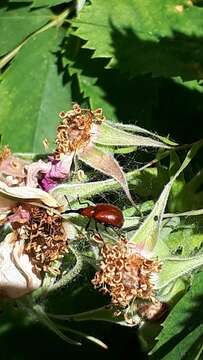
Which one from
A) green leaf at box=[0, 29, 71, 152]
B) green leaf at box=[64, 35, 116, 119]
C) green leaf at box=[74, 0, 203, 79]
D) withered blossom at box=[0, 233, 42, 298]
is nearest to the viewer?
withered blossom at box=[0, 233, 42, 298]

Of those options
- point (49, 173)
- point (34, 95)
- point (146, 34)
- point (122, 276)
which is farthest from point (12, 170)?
point (34, 95)

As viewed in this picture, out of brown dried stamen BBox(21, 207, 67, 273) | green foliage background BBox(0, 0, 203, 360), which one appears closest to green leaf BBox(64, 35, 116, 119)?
green foliage background BBox(0, 0, 203, 360)

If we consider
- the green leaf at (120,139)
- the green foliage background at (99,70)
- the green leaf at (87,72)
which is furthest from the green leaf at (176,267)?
the green leaf at (87,72)

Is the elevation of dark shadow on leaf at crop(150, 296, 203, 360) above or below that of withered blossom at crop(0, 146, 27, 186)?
below

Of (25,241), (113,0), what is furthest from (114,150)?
(113,0)

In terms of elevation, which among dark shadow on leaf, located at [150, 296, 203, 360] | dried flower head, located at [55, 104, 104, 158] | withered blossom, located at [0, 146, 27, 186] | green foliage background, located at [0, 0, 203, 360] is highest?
dried flower head, located at [55, 104, 104, 158]

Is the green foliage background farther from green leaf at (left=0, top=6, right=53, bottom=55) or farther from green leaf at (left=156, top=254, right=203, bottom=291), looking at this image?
green leaf at (left=156, top=254, right=203, bottom=291)

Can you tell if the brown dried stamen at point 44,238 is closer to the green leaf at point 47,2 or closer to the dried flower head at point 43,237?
the dried flower head at point 43,237
